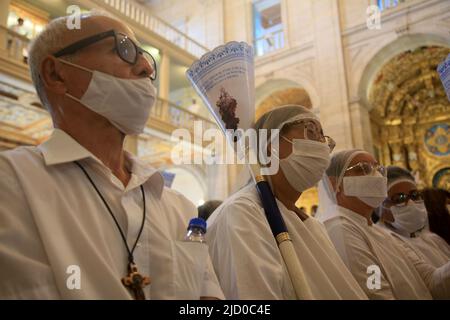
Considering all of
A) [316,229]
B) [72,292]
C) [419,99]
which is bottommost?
[72,292]

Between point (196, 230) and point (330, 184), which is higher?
point (330, 184)

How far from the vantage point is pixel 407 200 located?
337 cm

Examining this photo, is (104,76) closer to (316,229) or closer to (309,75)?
(316,229)

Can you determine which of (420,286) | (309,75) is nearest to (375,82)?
(309,75)

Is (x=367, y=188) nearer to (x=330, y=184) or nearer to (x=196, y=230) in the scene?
(x=330, y=184)

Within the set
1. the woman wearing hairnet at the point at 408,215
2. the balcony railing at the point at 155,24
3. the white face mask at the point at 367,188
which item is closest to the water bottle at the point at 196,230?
the white face mask at the point at 367,188

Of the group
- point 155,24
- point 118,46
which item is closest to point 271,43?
point 155,24

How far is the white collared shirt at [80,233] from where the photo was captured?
1.12 meters

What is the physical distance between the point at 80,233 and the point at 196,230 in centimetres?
42

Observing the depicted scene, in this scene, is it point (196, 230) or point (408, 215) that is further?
point (408, 215)

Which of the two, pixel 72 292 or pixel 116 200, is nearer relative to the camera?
Result: pixel 72 292

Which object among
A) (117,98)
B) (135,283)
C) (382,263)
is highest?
(117,98)

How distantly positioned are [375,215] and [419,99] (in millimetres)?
10958

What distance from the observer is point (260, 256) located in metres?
1.67
